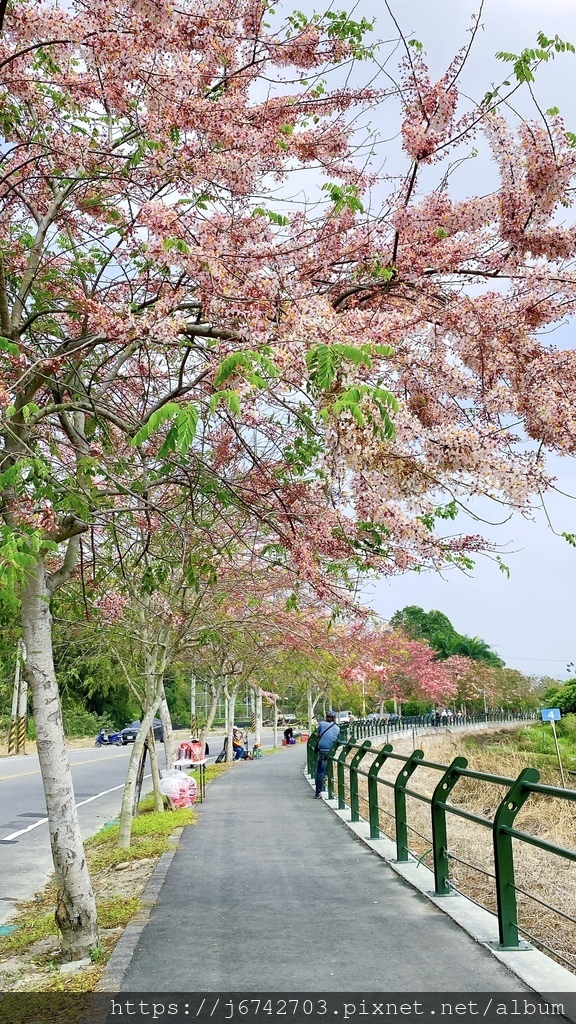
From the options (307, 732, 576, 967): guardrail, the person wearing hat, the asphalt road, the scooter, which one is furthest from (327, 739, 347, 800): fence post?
the scooter

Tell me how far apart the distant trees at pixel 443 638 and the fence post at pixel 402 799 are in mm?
65538

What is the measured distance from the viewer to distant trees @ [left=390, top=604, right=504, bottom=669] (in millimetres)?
84625

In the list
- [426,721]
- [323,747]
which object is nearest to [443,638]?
[426,721]

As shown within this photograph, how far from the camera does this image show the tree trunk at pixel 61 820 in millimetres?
6020

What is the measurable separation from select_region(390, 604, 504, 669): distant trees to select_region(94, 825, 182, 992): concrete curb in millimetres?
66055

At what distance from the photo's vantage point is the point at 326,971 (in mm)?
5086

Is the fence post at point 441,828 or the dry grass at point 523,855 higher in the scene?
the fence post at point 441,828

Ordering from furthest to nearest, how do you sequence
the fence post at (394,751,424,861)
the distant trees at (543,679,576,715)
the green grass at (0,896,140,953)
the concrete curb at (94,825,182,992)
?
1. the distant trees at (543,679,576,715)
2. the fence post at (394,751,424,861)
3. the green grass at (0,896,140,953)
4. the concrete curb at (94,825,182,992)

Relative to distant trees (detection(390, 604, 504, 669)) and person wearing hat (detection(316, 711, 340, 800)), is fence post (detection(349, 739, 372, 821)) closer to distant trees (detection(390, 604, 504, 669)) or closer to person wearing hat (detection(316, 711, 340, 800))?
person wearing hat (detection(316, 711, 340, 800))

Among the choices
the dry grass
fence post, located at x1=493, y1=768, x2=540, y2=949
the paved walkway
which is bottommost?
the dry grass

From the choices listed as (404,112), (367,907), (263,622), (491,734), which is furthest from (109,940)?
(491,734)

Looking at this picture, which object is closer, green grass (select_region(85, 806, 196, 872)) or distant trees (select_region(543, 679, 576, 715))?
green grass (select_region(85, 806, 196, 872))

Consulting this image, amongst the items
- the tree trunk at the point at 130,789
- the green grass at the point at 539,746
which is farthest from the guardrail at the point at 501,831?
the green grass at the point at 539,746

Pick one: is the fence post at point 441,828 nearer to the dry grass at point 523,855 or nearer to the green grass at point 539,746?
the dry grass at point 523,855
